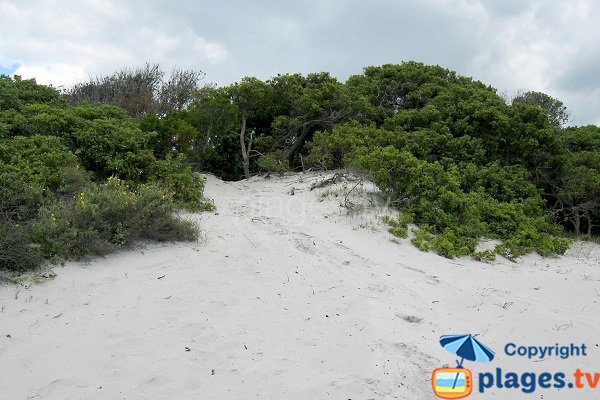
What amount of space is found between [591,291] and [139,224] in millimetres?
6904

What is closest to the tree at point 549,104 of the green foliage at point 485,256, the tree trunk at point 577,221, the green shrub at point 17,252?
the tree trunk at point 577,221

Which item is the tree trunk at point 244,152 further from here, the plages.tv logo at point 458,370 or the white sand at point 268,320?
the plages.tv logo at point 458,370

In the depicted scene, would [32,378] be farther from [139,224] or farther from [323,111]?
[323,111]

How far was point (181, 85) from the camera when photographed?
71.3ft

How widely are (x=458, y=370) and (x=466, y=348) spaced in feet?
1.50

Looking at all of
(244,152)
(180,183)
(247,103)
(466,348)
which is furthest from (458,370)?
(247,103)

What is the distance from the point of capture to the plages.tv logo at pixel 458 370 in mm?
3722

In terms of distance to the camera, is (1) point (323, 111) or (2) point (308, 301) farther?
(1) point (323, 111)

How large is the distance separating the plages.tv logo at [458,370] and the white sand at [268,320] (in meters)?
0.10

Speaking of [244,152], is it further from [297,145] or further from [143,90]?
[143,90]

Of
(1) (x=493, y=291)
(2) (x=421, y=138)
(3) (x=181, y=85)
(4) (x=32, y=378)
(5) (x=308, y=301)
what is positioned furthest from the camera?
(3) (x=181, y=85)

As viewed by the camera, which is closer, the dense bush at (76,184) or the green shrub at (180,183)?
the dense bush at (76,184)

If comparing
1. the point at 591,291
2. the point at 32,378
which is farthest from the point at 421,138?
the point at 32,378

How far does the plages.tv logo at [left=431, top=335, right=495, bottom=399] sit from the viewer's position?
12.2 ft
